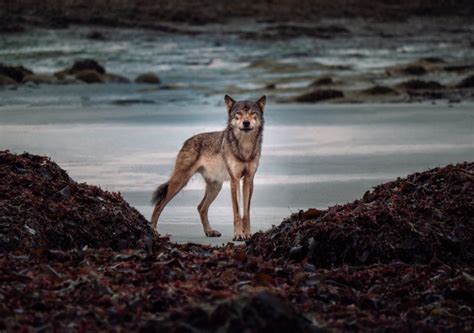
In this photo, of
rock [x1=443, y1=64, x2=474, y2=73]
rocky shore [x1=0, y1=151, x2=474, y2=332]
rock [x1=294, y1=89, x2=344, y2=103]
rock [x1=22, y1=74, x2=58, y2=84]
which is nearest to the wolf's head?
rocky shore [x1=0, y1=151, x2=474, y2=332]

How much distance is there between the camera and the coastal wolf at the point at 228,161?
12781mm

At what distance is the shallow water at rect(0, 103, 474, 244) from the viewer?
563 inches

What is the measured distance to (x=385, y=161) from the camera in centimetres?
1755

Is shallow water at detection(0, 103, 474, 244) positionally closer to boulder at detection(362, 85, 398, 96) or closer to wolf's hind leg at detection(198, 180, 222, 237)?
wolf's hind leg at detection(198, 180, 222, 237)

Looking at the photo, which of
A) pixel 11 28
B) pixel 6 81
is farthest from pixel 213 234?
pixel 11 28

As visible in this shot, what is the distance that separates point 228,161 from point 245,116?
1.66 feet

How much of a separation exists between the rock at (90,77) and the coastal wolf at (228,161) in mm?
23059

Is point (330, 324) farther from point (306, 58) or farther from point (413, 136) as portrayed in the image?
point (306, 58)

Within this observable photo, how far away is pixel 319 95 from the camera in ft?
98.2

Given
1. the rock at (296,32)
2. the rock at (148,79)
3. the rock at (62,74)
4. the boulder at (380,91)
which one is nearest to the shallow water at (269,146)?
the boulder at (380,91)

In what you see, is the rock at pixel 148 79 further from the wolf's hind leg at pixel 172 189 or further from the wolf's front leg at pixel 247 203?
the wolf's front leg at pixel 247 203

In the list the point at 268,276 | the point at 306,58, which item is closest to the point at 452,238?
the point at 268,276

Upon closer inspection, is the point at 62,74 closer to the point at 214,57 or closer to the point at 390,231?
the point at 214,57

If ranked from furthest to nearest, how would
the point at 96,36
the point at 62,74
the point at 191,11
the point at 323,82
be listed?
the point at 191,11 < the point at 96,36 < the point at 62,74 < the point at 323,82
